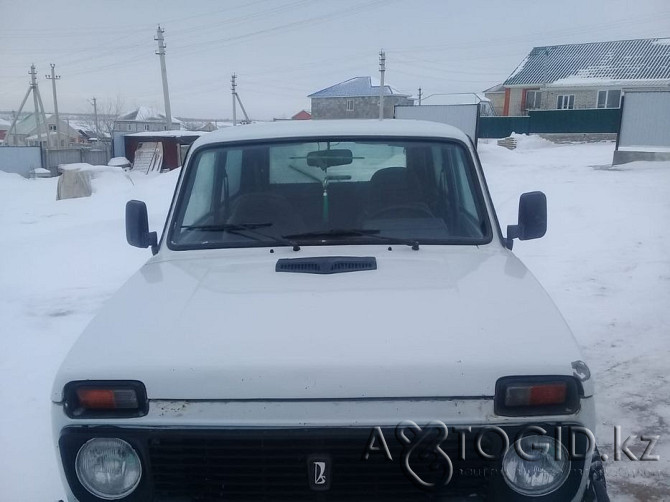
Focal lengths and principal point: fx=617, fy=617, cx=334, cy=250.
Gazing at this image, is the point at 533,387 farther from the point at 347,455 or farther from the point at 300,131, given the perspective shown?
the point at 300,131

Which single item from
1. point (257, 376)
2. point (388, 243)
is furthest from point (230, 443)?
point (388, 243)

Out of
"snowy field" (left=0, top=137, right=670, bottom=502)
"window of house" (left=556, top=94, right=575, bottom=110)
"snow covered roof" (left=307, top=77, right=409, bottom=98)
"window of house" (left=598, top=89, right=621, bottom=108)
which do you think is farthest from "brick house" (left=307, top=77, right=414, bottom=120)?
"snowy field" (left=0, top=137, right=670, bottom=502)

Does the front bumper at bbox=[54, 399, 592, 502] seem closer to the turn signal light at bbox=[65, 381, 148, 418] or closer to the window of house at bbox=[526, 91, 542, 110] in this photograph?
the turn signal light at bbox=[65, 381, 148, 418]

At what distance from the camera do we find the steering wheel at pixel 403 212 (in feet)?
10.5

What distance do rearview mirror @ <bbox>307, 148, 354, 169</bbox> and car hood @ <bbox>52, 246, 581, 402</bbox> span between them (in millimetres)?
917

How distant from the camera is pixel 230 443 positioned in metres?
1.94

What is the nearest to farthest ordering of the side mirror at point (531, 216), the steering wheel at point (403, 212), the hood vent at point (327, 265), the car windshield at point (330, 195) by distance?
1. the hood vent at point (327, 265)
2. the car windshield at point (330, 195)
3. the steering wheel at point (403, 212)
4. the side mirror at point (531, 216)

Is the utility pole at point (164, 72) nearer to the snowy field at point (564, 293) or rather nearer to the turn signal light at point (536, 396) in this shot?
the snowy field at point (564, 293)

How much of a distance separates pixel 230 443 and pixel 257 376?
234 mm

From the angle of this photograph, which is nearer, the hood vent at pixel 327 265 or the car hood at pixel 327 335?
the car hood at pixel 327 335

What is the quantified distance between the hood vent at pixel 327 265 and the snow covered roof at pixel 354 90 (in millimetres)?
47466

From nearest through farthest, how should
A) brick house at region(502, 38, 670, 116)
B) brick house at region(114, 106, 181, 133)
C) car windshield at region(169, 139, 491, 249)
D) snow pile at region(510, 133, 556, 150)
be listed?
car windshield at region(169, 139, 491, 249), snow pile at region(510, 133, 556, 150), brick house at region(502, 38, 670, 116), brick house at region(114, 106, 181, 133)

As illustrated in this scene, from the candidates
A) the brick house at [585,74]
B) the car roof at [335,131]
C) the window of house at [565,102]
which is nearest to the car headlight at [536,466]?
the car roof at [335,131]

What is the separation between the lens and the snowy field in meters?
3.69
